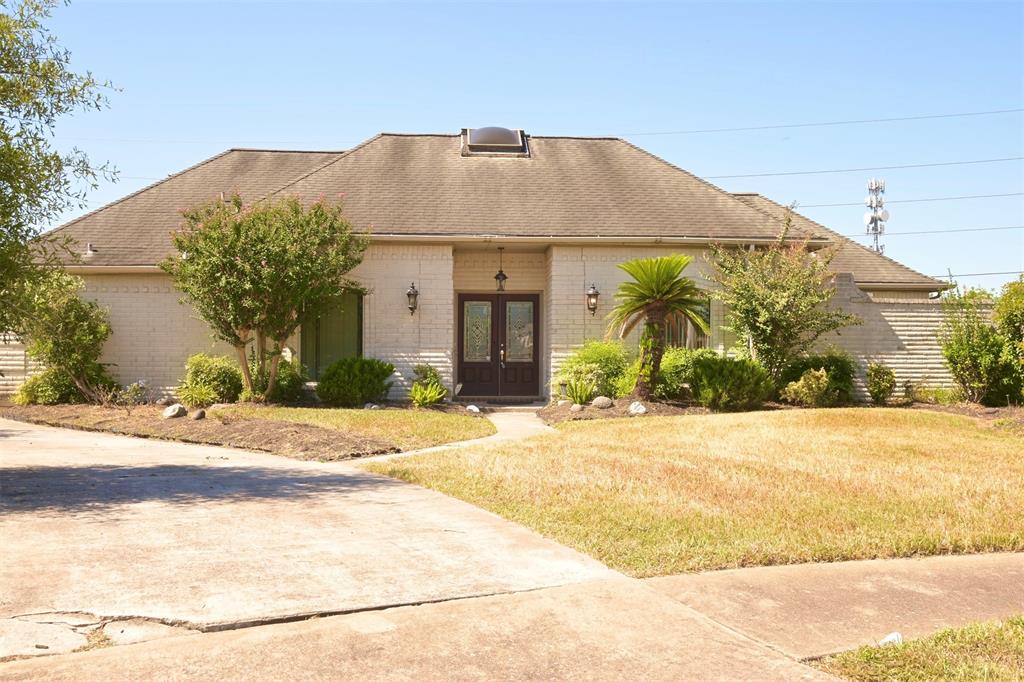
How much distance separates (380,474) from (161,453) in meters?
3.75

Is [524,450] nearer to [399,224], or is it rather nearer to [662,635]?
[662,635]

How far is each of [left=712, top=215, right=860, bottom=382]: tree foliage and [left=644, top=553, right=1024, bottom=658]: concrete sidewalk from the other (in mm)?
11876

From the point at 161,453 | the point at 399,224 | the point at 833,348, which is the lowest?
the point at 161,453

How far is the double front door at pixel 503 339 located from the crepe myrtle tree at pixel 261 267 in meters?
3.69

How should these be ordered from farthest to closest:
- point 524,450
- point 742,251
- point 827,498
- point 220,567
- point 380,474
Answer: point 742,251
point 524,450
point 380,474
point 827,498
point 220,567

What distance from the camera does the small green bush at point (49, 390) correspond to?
60.2ft

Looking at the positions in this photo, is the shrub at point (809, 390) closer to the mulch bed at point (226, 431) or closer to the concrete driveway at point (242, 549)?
the mulch bed at point (226, 431)

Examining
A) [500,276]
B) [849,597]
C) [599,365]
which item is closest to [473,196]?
[500,276]

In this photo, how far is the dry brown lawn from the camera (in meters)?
6.48

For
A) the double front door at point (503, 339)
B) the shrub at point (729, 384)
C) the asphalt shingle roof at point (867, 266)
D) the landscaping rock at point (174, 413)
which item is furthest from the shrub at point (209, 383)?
the asphalt shingle roof at point (867, 266)

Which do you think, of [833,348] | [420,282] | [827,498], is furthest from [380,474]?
[833,348]

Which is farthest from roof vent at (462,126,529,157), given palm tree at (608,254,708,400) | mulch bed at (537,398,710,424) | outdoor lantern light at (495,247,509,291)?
mulch bed at (537,398,710,424)

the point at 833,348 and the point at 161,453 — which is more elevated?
the point at 833,348

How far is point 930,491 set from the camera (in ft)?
28.4
